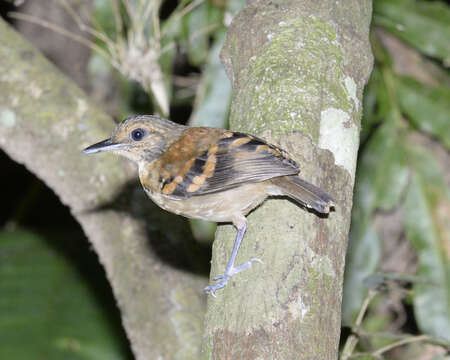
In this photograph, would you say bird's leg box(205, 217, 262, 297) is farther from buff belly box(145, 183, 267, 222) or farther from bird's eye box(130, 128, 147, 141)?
bird's eye box(130, 128, 147, 141)

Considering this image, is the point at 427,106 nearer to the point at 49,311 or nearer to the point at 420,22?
the point at 420,22

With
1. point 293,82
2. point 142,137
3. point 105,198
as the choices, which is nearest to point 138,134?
point 142,137

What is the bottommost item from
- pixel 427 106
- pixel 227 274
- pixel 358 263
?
pixel 358 263

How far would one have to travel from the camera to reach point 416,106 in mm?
4043

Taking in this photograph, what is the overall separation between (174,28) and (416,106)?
170cm

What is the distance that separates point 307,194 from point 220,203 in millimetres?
661

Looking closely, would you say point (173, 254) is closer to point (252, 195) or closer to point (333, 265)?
point (252, 195)

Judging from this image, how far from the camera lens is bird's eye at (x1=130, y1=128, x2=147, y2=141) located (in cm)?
286

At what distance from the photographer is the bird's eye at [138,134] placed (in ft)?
9.38

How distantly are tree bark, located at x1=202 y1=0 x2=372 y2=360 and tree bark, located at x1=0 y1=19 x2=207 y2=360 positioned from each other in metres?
0.94

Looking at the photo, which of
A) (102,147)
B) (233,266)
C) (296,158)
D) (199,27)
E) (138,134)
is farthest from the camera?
(199,27)

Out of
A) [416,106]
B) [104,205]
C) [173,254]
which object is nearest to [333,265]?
[173,254]

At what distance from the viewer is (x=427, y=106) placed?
13.2 ft

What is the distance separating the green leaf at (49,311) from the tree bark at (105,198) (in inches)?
25.5
